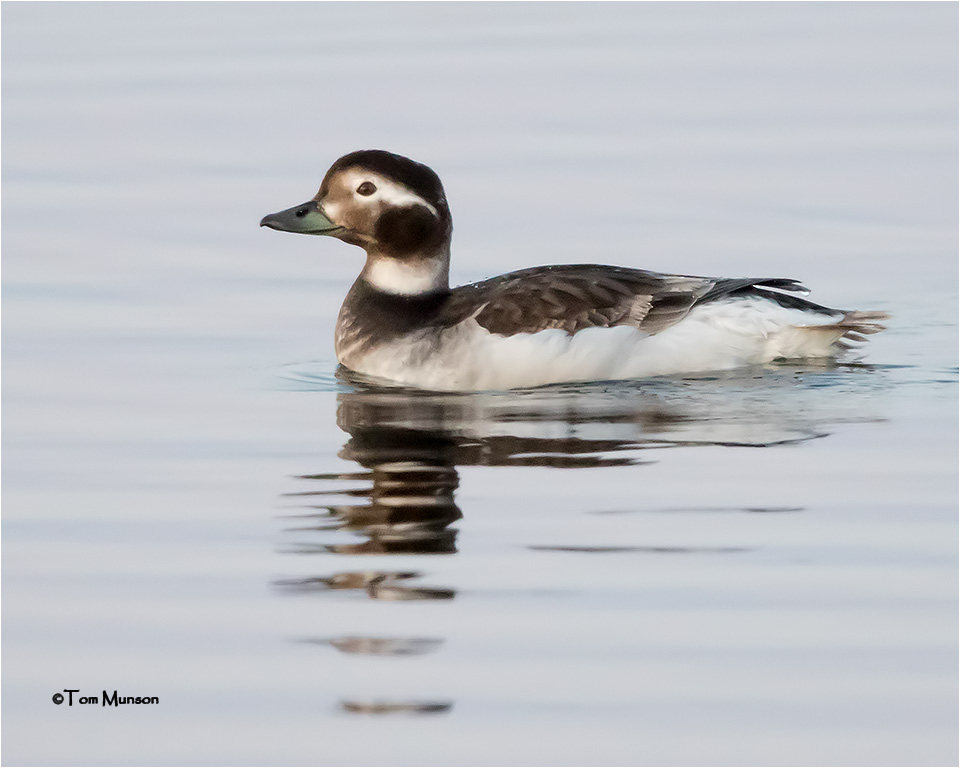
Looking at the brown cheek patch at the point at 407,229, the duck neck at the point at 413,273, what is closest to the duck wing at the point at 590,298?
the duck neck at the point at 413,273

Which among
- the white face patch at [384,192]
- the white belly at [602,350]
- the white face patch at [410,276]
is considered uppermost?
the white face patch at [384,192]

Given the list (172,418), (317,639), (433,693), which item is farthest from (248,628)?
(172,418)

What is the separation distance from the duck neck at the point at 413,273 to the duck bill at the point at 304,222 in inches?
12.0

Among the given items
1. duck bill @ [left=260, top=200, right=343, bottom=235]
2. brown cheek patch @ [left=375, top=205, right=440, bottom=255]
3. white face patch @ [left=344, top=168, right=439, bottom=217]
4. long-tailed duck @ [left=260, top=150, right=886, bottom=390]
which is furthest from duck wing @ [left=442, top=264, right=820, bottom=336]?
duck bill @ [left=260, top=200, right=343, bottom=235]

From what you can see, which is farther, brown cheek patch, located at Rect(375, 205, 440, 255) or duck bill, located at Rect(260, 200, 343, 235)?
duck bill, located at Rect(260, 200, 343, 235)

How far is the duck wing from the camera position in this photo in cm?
923

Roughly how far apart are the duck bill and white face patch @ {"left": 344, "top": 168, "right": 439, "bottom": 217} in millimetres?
232

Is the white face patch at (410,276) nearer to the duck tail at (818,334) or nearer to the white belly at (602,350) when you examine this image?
the white belly at (602,350)

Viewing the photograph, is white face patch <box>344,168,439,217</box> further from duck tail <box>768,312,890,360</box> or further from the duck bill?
duck tail <box>768,312,890,360</box>

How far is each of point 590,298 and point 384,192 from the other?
1.26 meters

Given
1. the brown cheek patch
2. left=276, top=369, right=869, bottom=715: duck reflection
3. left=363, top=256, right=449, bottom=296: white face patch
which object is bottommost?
left=276, top=369, right=869, bottom=715: duck reflection

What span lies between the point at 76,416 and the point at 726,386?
2.97 metres

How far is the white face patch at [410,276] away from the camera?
992 cm

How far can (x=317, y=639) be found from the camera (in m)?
5.85
